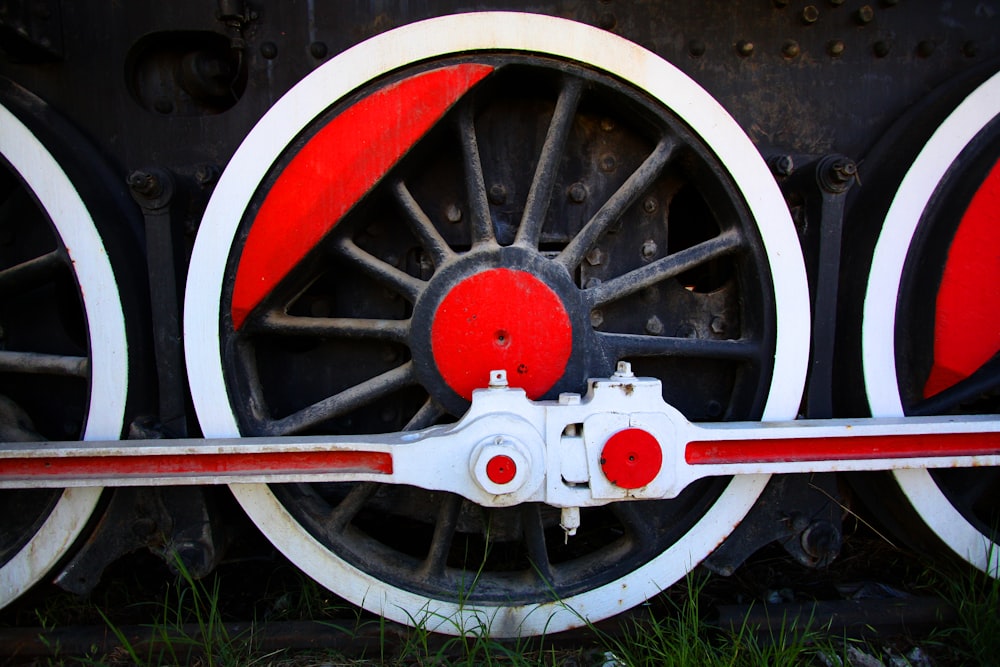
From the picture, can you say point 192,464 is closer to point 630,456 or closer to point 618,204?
point 630,456

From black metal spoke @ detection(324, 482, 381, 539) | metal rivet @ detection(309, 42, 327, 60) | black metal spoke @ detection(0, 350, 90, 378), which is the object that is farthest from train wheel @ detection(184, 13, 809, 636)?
black metal spoke @ detection(0, 350, 90, 378)

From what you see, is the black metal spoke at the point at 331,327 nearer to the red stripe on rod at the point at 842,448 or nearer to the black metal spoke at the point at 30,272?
the black metal spoke at the point at 30,272

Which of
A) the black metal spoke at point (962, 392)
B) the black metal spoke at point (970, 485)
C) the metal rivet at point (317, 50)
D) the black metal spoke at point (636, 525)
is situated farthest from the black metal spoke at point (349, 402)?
the black metal spoke at point (970, 485)

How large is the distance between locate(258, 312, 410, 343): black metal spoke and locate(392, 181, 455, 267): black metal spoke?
157mm

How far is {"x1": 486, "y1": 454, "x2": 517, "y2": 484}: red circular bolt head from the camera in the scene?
1.20 m

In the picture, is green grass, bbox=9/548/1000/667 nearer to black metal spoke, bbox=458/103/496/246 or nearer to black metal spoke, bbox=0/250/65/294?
black metal spoke, bbox=0/250/65/294

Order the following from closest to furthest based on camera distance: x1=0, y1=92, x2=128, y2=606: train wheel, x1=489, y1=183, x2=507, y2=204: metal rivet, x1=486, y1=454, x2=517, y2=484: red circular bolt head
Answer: x1=486, y1=454, x2=517, y2=484: red circular bolt head → x1=0, y1=92, x2=128, y2=606: train wheel → x1=489, y1=183, x2=507, y2=204: metal rivet

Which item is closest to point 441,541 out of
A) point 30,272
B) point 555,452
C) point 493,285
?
point 555,452

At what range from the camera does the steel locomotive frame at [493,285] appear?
1.29m

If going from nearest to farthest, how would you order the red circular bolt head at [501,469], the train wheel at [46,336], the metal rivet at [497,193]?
the red circular bolt head at [501,469] → the train wheel at [46,336] → the metal rivet at [497,193]

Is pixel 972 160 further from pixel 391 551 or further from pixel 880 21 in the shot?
pixel 391 551

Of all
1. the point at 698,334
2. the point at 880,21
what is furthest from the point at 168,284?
the point at 880,21

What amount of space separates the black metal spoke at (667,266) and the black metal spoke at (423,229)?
0.32 metres

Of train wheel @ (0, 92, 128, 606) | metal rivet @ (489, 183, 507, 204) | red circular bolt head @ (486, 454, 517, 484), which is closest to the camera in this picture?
red circular bolt head @ (486, 454, 517, 484)
